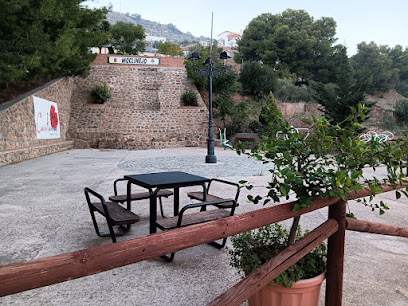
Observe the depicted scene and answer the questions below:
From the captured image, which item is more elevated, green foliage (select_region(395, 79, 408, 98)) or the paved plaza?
green foliage (select_region(395, 79, 408, 98))

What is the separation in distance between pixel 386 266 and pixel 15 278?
317 centimetres

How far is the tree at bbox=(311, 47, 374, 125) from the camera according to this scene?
1363cm

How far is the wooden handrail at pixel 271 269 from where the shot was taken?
1584mm

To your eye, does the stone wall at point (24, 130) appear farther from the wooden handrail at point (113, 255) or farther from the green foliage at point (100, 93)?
the wooden handrail at point (113, 255)

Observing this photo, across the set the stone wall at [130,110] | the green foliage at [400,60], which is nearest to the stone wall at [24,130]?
the stone wall at [130,110]

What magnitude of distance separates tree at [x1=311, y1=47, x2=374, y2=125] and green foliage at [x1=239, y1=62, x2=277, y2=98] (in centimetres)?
695

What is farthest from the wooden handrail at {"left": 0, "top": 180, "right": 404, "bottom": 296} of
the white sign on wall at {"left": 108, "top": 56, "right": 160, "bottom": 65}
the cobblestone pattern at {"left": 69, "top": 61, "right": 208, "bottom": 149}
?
the white sign on wall at {"left": 108, "top": 56, "right": 160, "bottom": 65}

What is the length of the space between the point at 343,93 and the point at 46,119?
41.6ft

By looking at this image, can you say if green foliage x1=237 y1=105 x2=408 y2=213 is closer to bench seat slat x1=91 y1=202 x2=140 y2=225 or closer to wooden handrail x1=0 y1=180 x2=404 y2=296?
wooden handrail x1=0 y1=180 x2=404 y2=296

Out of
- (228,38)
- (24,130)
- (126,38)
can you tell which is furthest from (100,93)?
(228,38)

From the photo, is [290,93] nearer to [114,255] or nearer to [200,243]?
[200,243]

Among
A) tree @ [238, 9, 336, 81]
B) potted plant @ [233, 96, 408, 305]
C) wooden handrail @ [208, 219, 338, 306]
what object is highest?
tree @ [238, 9, 336, 81]

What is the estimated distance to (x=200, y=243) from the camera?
151 centimetres

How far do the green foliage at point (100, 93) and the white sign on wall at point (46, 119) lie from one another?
258 cm
